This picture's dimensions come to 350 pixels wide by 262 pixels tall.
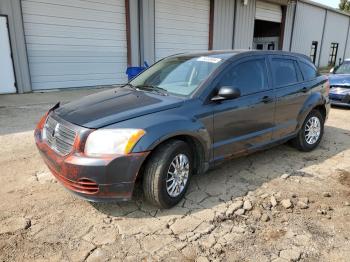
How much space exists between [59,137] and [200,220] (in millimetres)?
1667

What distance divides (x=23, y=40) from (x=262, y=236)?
369 inches

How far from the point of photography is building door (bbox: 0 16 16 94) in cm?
909

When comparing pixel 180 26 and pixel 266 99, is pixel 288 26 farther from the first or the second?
pixel 266 99

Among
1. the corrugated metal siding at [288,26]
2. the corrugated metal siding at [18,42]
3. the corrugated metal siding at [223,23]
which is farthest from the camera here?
the corrugated metal siding at [288,26]

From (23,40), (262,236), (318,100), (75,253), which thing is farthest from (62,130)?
(23,40)

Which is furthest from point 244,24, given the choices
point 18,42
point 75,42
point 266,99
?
point 266,99

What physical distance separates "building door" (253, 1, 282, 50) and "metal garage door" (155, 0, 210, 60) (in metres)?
5.01

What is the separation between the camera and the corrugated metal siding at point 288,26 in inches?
791

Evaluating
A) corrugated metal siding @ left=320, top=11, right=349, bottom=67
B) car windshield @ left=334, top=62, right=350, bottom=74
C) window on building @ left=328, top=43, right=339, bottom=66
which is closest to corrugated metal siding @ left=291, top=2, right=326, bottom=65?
corrugated metal siding @ left=320, top=11, right=349, bottom=67

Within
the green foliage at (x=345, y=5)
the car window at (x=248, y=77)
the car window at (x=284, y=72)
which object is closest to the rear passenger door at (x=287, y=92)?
the car window at (x=284, y=72)

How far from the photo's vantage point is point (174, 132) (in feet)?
10.1

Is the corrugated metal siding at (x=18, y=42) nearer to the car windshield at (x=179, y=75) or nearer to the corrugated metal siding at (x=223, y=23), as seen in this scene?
the car windshield at (x=179, y=75)

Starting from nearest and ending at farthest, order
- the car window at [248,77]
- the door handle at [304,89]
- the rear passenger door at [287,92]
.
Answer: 1. the car window at [248,77]
2. the rear passenger door at [287,92]
3. the door handle at [304,89]

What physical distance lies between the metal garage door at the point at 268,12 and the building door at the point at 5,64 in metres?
13.8
